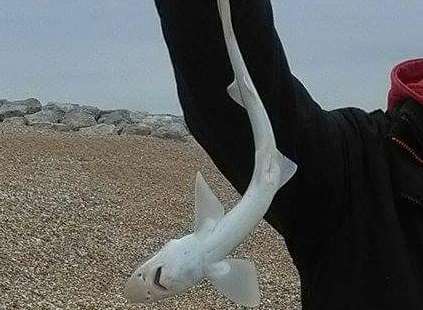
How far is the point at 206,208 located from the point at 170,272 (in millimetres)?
151

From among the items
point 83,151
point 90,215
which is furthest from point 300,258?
point 83,151

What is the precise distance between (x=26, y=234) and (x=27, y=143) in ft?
14.0

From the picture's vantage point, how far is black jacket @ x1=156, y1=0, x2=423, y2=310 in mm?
1591

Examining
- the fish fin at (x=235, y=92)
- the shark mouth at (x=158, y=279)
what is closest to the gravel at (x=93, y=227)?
the fish fin at (x=235, y=92)

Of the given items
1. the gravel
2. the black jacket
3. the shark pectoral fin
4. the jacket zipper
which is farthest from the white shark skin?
the gravel

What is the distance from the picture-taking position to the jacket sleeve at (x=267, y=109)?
1472mm

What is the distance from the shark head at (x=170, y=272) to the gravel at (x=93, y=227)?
410 centimetres

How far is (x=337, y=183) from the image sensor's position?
175 centimetres

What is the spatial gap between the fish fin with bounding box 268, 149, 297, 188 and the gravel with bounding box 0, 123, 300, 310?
4.04m

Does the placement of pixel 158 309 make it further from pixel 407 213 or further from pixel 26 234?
pixel 407 213

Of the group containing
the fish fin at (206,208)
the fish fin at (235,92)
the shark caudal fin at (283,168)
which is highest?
the fish fin at (235,92)

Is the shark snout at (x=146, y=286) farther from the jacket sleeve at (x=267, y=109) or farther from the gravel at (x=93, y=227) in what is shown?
the gravel at (x=93, y=227)

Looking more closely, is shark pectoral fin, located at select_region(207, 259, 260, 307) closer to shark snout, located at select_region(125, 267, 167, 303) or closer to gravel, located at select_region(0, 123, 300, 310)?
shark snout, located at select_region(125, 267, 167, 303)

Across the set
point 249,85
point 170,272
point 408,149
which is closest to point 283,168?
point 249,85
